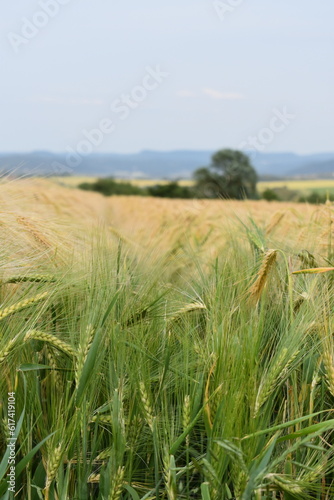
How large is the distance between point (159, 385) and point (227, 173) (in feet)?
80.1

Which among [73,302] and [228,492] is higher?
[73,302]

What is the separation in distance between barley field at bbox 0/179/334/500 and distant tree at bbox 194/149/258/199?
21767mm

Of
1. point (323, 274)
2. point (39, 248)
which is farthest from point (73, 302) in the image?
point (323, 274)


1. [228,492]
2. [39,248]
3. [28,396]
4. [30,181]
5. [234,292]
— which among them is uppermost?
[30,181]

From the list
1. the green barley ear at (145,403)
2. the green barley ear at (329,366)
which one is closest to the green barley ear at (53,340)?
the green barley ear at (145,403)

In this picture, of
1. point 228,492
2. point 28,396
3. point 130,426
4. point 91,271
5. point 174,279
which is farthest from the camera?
point 174,279

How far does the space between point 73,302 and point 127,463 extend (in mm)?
552

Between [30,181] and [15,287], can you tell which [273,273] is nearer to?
[15,287]

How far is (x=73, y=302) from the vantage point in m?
1.72

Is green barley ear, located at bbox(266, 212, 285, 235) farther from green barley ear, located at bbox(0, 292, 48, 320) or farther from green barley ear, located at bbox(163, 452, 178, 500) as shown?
green barley ear, located at bbox(163, 452, 178, 500)

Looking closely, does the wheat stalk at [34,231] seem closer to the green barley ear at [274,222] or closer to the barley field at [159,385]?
the barley field at [159,385]

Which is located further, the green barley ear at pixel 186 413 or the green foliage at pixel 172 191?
the green foliage at pixel 172 191

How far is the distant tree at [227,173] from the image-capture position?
80.0ft

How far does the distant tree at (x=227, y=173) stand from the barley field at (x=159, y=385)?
71.4ft
